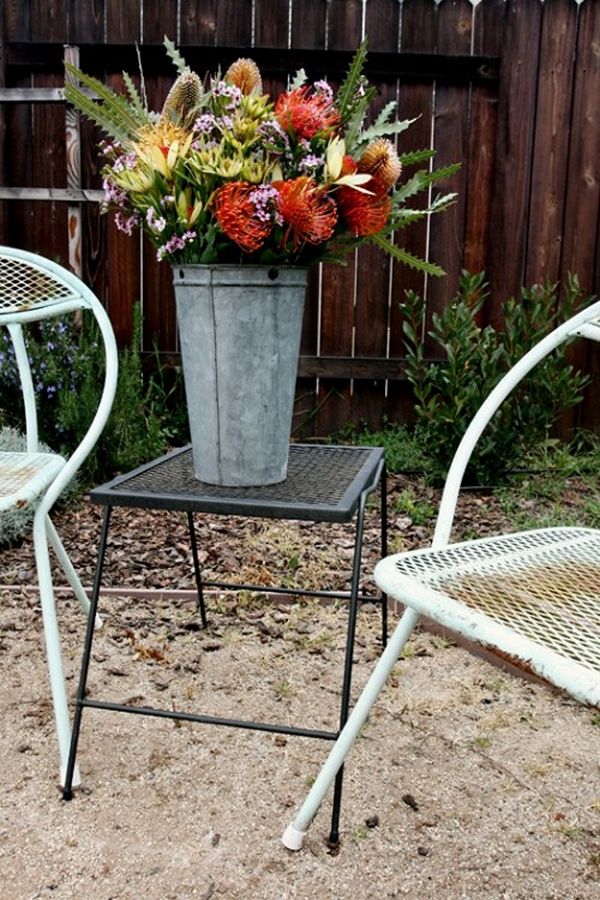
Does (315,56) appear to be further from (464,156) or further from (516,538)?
(516,538)

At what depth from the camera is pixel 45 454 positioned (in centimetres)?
155

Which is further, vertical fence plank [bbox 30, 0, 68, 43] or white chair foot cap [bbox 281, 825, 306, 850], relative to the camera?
vertical fence plank [bbox 30, 0, 68, 43]

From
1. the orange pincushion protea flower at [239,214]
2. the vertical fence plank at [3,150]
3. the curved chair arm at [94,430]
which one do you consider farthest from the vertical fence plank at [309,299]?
the orange pincushion protea flower at [239,214]

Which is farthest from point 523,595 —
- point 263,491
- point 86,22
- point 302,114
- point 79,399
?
point 86,22

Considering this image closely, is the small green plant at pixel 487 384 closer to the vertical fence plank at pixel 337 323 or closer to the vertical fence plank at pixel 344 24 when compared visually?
the vertical fence plank at pixel 337 323

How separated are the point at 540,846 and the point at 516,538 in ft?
1.47

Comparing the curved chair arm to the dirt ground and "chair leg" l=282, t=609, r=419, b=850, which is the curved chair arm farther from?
"chair leg" l=282, t=609, r=419, b=850

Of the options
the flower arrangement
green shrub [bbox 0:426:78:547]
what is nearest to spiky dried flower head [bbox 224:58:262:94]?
the flower arrangement

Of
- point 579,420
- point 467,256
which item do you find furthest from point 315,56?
point 579,420

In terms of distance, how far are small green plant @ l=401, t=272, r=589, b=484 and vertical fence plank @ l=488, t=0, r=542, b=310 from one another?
Answer: 1.40 ft

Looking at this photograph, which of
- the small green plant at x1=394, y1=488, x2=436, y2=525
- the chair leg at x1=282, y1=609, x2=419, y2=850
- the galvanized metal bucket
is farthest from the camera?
the small green plant at x1=394, y1=488, x2=436, y2=525

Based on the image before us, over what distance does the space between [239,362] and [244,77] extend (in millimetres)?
391

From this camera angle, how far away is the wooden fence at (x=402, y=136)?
125 inches

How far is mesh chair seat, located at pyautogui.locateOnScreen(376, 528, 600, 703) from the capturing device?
2.66 feet
